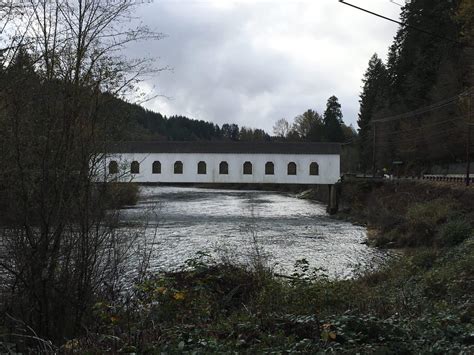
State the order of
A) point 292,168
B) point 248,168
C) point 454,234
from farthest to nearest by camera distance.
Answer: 1. point 292,168
2. point 248,168
3. point 454,234

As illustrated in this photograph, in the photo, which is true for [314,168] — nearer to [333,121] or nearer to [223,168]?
[223,168]

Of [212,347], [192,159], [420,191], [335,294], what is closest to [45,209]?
[212,347]

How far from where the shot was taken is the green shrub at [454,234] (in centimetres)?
1341

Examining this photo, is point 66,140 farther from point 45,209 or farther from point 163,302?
point 163,302

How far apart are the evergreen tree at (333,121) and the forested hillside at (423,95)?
16.4m

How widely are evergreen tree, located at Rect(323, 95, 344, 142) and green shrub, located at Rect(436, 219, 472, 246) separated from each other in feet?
197

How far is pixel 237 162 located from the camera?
32.3m

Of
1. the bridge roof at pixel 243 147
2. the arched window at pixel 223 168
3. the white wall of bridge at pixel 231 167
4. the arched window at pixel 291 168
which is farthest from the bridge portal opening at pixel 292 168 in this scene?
the arched window at pixel 223 168

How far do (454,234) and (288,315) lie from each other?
1047cm

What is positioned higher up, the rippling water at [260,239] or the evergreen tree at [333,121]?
the evergreen tree at [333,121]

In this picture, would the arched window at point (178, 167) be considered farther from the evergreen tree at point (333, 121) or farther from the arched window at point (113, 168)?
the evergreen tree at point (333, 121)

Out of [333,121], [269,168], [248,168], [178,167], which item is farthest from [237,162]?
[333,121]

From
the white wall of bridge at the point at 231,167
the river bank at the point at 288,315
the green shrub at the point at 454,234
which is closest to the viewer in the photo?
the river bank at the point at 288,315

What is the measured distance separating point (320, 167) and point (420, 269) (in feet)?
75.3
